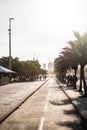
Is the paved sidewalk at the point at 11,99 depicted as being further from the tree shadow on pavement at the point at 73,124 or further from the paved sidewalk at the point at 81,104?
the paved sidewalk at the point at 81,104

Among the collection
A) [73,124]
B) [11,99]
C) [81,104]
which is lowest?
[73,124]

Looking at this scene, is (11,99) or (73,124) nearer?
(73,124)

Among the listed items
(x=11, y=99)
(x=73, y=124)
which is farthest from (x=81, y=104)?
(x=11, y=99)

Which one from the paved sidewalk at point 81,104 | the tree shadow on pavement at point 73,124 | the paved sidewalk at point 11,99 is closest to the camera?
the tree shadow on pavement at point 73,124

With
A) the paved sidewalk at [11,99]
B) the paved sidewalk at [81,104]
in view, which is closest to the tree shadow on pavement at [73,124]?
the paved sidewalk at [81,104]

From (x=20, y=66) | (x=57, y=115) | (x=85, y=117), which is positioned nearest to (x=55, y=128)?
(x=85, y=117)

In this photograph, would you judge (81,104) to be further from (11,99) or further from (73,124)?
(11,99)

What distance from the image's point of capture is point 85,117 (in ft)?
46.0

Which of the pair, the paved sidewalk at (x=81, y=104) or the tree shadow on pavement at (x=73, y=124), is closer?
the tree shadow on pavement at (x=73, y=124)

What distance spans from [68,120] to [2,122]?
2837 millimetres

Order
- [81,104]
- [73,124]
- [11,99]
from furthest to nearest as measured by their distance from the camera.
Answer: [11,99] → [81,104] → [73,124]

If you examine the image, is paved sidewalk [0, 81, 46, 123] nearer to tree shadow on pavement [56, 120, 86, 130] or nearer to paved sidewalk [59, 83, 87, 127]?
tree shadow on pavement [56, 120, 86, 130]

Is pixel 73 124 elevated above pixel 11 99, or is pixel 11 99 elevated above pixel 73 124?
pixel 11 99

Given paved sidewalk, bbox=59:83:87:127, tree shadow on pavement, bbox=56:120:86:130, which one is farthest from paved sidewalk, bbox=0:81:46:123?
paved sidewalk, bbox=59:83:87:127
